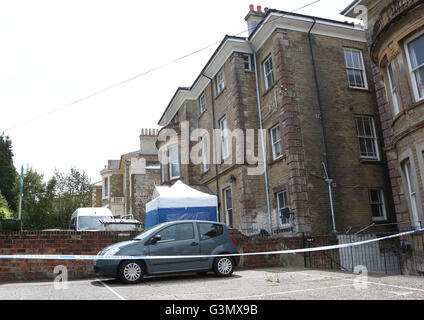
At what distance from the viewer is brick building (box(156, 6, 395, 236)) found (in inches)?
599

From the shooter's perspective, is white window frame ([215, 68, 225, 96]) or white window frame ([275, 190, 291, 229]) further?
white window frame ([215, 68, 225, 96])

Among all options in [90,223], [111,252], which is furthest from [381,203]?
[90,223]

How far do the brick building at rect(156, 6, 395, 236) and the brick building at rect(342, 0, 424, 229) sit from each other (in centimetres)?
261

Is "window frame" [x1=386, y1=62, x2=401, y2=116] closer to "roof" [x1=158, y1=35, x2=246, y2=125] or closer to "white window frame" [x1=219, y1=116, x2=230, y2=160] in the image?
"roof" [x1=158, y1=35, x2=246, y2=125]

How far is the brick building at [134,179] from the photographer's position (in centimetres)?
3497

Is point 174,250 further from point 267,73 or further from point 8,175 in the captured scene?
point 8,175

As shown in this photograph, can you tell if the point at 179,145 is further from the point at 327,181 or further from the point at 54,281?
the point at 54,281

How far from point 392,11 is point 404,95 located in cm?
282

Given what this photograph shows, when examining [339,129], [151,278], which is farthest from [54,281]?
[339,129]

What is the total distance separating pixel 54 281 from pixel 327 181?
10569 mm

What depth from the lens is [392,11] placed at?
40.3 feet

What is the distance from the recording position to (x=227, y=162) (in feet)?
63.1

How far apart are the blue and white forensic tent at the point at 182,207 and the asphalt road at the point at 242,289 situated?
209 inches

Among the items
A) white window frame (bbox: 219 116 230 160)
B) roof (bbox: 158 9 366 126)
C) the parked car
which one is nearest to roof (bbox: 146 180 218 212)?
white window frame (bbox: 219 116 230 160)
